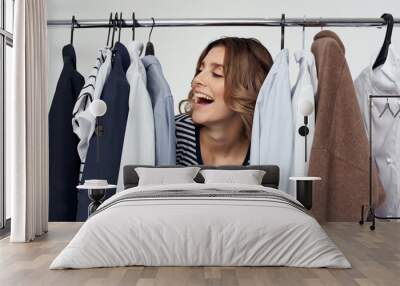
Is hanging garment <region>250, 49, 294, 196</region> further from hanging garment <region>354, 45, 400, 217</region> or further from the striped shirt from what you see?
hanging garment <region>354, 45, 400, 217</region>

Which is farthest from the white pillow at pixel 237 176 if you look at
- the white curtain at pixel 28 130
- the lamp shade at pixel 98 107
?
the white curtain at pixel 28 130

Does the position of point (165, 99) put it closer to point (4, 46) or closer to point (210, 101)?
point (210, 101)

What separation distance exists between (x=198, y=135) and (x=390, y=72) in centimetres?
177

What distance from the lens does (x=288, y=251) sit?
3.45 m

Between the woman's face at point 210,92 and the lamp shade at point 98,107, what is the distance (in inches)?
36.4

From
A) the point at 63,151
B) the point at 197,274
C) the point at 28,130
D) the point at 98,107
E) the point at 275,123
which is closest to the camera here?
the point at 197,274

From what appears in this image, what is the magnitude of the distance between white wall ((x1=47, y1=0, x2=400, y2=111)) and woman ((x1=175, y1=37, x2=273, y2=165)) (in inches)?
4.5

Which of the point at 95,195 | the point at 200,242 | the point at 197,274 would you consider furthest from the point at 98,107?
the point at 197,274

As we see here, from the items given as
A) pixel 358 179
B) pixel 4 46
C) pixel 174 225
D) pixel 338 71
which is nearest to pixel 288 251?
pixel 174 225

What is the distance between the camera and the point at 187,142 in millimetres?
5582

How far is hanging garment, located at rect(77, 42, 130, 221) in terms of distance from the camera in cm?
518

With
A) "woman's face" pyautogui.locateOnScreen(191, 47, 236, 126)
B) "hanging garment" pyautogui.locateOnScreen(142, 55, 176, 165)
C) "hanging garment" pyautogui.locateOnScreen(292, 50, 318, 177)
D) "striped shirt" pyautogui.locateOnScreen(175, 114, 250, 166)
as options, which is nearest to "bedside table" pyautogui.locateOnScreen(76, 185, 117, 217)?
"hanging garment" pyautogui.locateOnScreen(142, 55, 176, 165)

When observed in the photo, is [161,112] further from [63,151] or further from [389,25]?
[389,25]

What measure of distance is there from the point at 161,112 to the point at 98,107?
1.88 feet
